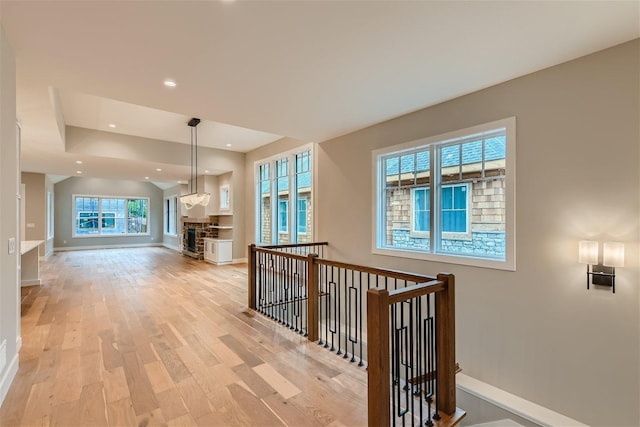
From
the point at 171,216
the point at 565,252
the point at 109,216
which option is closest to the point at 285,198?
the point at 565,252

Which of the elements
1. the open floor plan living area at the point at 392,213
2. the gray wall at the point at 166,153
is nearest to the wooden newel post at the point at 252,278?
the open floor plan living area at the point at 392,213

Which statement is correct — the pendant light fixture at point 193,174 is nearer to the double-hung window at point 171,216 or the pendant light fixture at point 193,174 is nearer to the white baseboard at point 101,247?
the double-hung window at point 171,216

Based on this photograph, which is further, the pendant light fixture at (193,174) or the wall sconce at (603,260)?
the pendant light fixture at (193,174)

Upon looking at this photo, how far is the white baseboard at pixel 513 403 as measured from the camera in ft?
8.84

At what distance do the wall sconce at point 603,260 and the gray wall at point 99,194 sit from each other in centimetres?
1478

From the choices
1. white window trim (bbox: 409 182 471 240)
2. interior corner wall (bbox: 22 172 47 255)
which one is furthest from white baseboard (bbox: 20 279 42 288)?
white window trim (bbox: 409 182 471 240)

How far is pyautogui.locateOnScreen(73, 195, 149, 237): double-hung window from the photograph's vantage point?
1203 centimetres

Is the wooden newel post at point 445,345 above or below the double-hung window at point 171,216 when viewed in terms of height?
below

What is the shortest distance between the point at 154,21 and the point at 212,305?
144 inches

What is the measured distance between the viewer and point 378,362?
65.7 inches

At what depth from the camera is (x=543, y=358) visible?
2846 millimetres

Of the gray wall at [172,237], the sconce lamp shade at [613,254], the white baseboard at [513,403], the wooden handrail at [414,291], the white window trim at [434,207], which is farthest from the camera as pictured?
the gray wall at [172,237]

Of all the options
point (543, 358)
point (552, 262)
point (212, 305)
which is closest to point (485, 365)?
point (543, 358)

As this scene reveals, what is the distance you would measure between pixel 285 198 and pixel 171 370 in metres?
4.86
